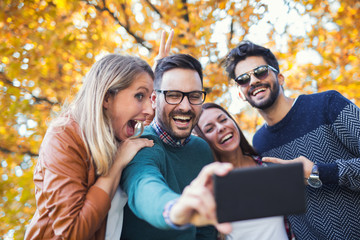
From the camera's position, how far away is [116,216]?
178 centimetres

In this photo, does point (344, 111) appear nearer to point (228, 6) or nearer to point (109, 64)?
point (109, 64)

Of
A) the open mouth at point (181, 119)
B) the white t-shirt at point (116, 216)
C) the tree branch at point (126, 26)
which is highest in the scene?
the tree branch at point (126, 26)

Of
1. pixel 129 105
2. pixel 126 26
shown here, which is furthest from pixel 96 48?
pixel 129 105

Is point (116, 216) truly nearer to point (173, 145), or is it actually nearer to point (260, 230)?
point (173, 145)

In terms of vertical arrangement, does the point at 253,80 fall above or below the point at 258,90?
above

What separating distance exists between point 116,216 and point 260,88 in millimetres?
1940

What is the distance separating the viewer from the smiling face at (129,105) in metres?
2.00

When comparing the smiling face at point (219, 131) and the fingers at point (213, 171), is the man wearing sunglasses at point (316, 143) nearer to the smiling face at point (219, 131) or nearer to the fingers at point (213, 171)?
the smiling face at point (219, 131)

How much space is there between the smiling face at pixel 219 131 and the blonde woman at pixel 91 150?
89 centimetres

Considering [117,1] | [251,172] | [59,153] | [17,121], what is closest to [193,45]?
[117,1]

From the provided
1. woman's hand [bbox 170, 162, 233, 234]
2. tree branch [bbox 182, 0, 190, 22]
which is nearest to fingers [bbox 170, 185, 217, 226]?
woman's hand [bbox 170, 162, 233, 234]

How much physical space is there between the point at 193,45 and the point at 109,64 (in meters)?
2.52

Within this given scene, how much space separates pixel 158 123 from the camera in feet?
7.44

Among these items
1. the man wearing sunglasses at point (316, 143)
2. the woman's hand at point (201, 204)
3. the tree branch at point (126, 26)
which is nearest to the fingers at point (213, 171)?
the woman's hand at point (201, 204)
